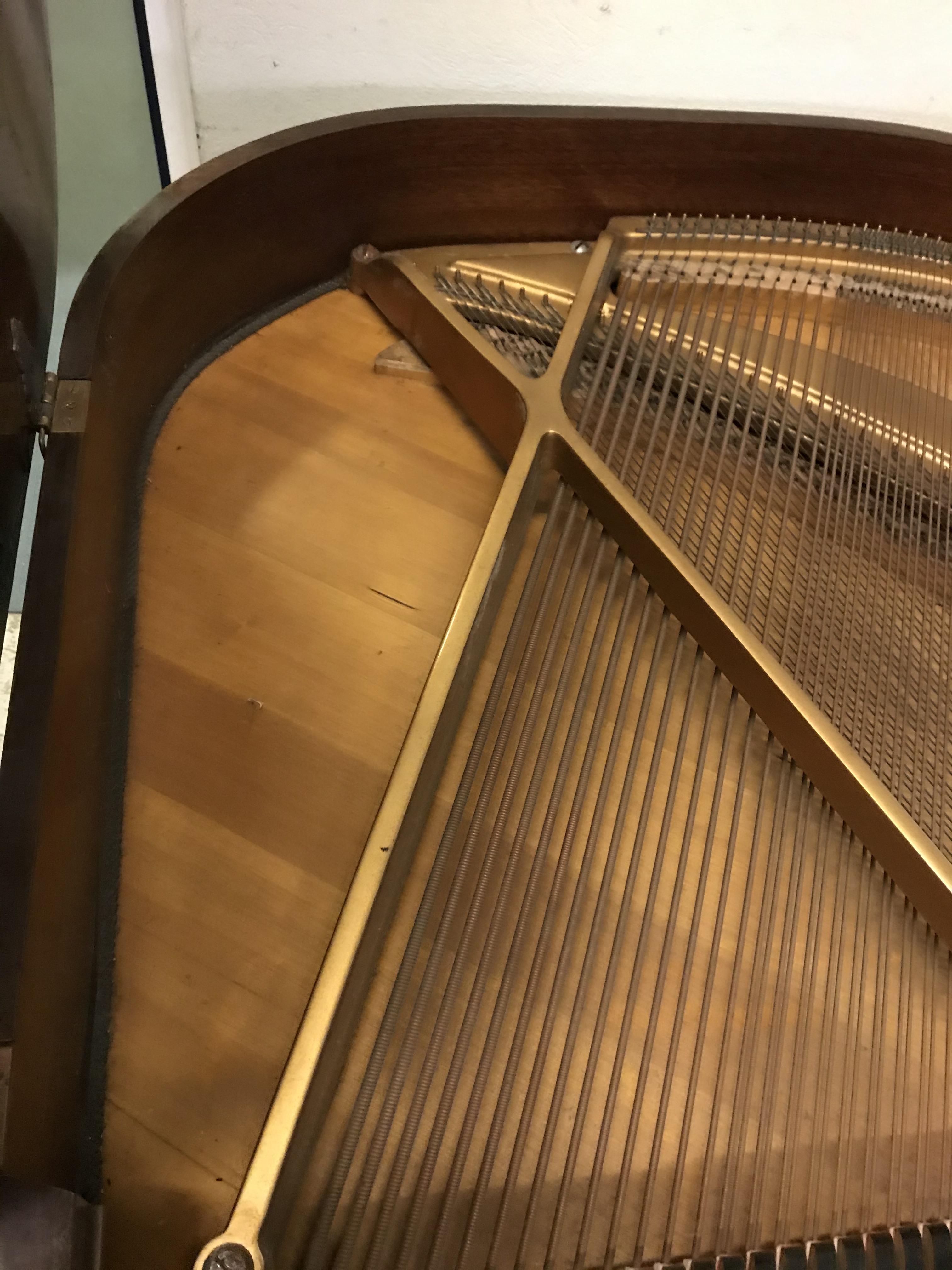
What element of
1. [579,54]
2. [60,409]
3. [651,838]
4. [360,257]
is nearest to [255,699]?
[60,409]

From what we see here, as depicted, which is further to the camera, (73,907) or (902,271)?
(902,271)

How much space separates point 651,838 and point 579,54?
1.46 m

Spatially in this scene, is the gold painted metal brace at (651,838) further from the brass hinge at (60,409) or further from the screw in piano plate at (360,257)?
the brass hinge at (60,409)

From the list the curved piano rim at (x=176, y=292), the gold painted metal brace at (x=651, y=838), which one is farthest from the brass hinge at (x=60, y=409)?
the gold painted metal brace at (x=651, y=838)

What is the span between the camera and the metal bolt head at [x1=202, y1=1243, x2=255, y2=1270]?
729 mm

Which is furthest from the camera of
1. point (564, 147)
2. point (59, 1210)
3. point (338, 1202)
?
point (564, 147)

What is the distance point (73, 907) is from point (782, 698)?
0.81 m

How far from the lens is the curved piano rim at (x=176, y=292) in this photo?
81 centimetres

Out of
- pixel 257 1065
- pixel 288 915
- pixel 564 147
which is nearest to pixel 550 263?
pixel 564 147

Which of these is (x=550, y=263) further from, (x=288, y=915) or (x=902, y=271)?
(x=288, y=915)

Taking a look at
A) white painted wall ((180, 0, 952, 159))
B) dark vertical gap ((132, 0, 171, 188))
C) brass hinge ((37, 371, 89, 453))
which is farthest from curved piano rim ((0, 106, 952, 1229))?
dark vertical gap ((132, 0, 171, 188))

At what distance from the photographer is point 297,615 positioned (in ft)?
3.89

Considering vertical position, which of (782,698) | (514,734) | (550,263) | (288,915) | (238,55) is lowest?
(288,915)

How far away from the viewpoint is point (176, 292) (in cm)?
127
